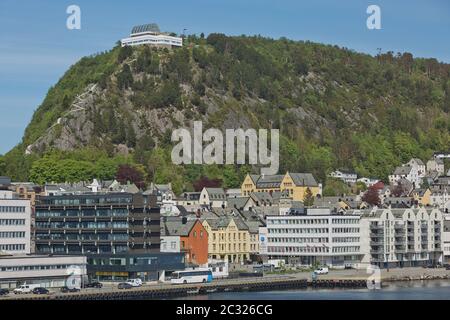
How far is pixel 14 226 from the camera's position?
203 feet

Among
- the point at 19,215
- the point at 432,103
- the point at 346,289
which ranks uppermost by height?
the point at 432,103

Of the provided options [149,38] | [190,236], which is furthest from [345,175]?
[190,236]

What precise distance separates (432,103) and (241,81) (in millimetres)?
43998

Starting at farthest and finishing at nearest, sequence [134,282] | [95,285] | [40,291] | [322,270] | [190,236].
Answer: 1. [190,236]
2. [322,270]
3. [134,282]
4. [95,285]
5. [40,291]

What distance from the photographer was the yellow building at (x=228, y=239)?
79938 mm

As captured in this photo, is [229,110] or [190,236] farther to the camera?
[229,110]

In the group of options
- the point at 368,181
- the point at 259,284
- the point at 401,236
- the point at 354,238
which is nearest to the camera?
the point at 259,284

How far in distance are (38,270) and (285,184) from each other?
61012mm

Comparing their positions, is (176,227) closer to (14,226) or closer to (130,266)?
(130,266)

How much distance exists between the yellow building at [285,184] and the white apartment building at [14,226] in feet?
166

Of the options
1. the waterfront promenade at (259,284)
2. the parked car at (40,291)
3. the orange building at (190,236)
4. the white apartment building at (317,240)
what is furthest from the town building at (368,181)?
the parked car at (40,291)

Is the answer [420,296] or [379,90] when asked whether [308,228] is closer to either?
[420,296]
